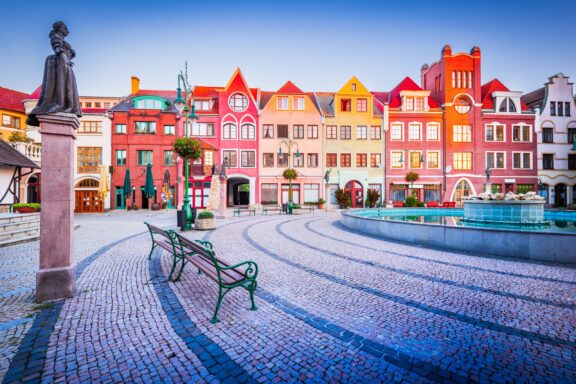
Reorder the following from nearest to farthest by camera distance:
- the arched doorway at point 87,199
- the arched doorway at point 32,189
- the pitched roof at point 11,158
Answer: the pitched roof at point 11,158 < the arched doorway at point 32,189 < the arched doorway at point 87,199

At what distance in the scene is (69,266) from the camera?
15.9ft

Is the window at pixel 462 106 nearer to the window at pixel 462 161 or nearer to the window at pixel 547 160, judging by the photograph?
the window at pixel 462 161

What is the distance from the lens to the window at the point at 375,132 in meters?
33.6

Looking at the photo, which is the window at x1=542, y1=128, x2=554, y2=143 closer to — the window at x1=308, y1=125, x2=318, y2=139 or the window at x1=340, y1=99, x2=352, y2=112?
the window at x1=340, y1=99, x2=352, y2=112

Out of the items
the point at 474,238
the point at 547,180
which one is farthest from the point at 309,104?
the point at 547,180

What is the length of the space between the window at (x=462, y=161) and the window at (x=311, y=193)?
16.8 metres

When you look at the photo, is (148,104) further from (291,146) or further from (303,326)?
(303,326)

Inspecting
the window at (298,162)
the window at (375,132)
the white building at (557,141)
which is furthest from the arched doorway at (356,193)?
the white building at (557,141)

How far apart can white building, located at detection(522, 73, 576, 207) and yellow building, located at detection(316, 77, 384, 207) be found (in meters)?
19.5

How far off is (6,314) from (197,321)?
2.94 meters

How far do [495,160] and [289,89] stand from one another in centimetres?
2637

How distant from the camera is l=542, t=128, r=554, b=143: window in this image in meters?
33.6

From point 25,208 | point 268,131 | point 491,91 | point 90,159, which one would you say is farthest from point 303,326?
point 491,91

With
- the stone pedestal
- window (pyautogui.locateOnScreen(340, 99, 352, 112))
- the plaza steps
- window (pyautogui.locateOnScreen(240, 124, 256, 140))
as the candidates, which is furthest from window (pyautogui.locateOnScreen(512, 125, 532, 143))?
the plaza steps
